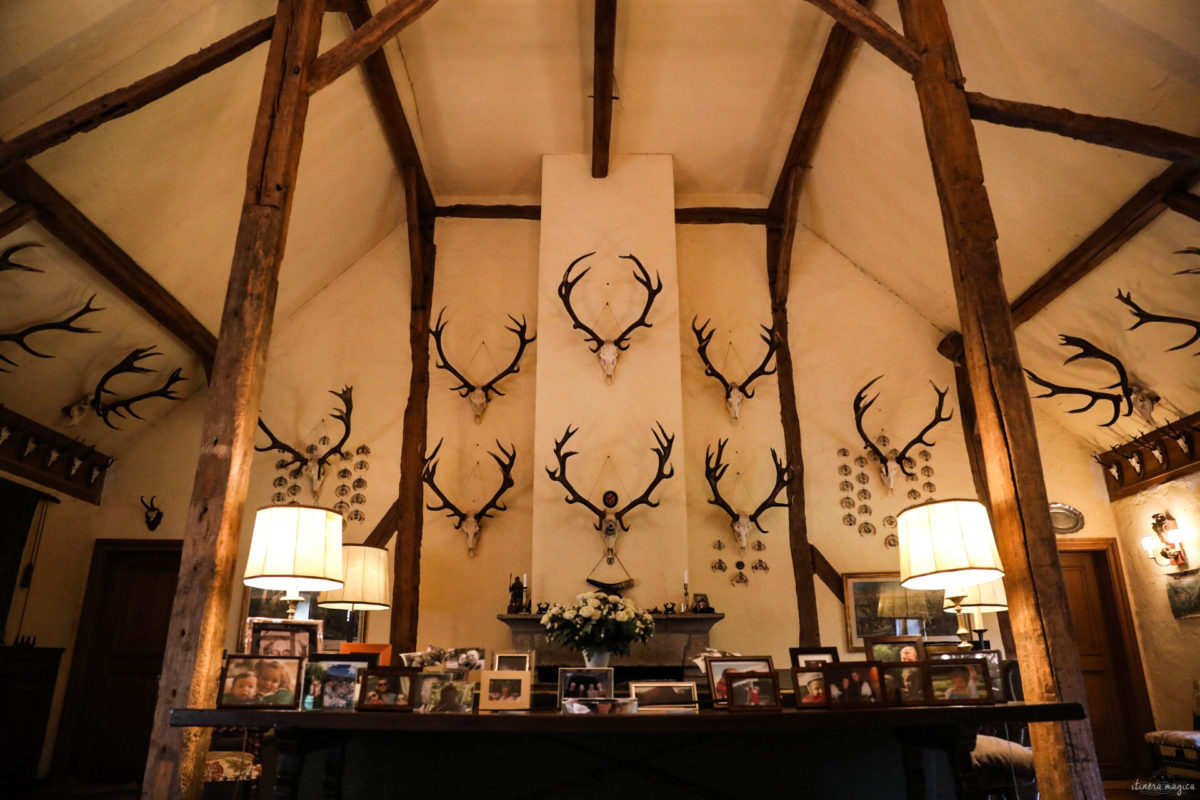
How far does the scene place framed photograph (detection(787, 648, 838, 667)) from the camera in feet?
8.38

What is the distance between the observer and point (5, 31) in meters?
3.70

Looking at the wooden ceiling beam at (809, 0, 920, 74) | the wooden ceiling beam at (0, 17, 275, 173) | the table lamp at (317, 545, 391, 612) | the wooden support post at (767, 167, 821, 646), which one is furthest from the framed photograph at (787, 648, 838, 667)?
the wooden support post at (767, 167, 821, 646)

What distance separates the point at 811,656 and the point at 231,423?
7.61ft

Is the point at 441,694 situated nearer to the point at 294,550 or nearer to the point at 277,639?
A: the point at 277,639

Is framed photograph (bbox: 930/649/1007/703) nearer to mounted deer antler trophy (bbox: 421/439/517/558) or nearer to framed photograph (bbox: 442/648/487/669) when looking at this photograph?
framed photograph (bbox: 442/648/487/669)

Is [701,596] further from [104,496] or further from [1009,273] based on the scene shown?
[104,496]

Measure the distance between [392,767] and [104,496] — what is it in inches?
200

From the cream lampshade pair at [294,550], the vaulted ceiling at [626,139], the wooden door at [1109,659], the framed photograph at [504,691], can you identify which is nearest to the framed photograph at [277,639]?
the cream lampshade pair at [294,550]

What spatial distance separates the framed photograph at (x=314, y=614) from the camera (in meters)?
6.26

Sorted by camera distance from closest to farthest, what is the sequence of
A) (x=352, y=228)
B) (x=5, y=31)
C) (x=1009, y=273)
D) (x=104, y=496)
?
(x=5, y=31)
(x=1009, y=273)
(x=104, y=496)
(x=352, y=228)

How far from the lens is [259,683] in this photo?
92.7 inches

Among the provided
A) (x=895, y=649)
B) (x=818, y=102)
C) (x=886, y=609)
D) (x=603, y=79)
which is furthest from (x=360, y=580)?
(x=818, y=102)

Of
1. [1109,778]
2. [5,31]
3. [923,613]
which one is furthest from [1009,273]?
[5,31]

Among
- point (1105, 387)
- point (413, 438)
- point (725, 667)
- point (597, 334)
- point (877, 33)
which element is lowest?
point (725, 667)
